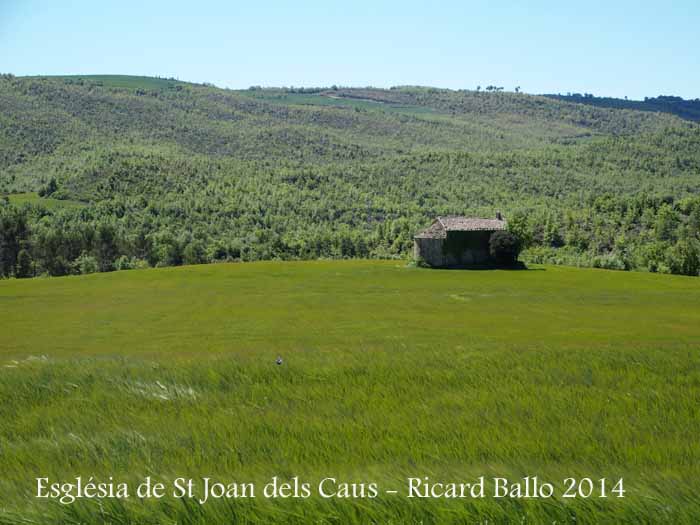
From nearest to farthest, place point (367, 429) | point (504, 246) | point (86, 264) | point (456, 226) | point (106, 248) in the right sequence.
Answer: point (367, 429) → point (504, 246) → point (456, 226) → point (86, 264) → point (106, 248)

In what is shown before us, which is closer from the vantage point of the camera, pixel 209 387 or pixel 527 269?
pixel 209 387

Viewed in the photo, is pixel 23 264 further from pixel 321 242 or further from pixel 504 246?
pixel 504 246

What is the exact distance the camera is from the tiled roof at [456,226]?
84938mm

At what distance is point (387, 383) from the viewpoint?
739 cm

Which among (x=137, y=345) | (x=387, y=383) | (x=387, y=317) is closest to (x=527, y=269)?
(x=387, y=317)

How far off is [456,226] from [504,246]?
660 centimetres

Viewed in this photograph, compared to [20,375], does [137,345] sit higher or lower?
lower

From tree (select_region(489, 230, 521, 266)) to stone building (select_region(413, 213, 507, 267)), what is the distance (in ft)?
4.51

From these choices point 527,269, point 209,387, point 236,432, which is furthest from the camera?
point 527,269

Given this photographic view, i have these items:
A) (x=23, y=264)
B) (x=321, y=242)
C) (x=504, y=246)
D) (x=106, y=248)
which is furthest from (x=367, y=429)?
(x=321, y=242)

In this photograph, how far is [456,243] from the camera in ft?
280

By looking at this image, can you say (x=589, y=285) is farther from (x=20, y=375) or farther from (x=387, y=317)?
(x=20, y=375)

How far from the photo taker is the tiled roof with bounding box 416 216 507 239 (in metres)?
84.9

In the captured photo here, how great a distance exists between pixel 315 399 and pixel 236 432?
135cm
